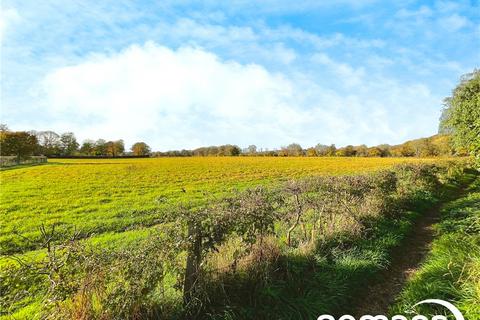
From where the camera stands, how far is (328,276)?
603 centimetres

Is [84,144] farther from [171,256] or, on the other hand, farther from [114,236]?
[171,256]

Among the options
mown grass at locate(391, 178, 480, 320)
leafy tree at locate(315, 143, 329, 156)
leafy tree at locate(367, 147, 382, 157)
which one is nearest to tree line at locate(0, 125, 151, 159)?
leafy tree at locate(315, 143, 329, 156)

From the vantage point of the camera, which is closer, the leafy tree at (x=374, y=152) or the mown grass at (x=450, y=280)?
the mown grass at (x=450, y=280)

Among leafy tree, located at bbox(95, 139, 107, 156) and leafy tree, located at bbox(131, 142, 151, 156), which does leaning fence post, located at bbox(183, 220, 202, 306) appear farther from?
leafy tree, located at bbox(131, 142, 151, 156)

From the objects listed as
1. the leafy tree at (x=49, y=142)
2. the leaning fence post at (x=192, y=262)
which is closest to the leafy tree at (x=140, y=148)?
the leafy tree at (x=49, y=142)

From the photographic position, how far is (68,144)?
101 m

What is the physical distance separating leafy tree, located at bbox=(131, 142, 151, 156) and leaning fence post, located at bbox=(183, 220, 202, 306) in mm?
118271

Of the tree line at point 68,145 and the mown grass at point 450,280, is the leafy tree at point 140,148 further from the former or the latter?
the mown grass at point 450,280

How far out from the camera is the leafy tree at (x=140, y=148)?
117375 mm

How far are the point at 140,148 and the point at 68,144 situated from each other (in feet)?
85.5

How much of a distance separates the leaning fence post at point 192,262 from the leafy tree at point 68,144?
111 metres

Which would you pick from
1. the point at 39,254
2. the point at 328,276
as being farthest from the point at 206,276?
the point at 39,254

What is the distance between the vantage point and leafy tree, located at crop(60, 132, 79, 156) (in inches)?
3928

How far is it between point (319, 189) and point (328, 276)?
3.70 m
